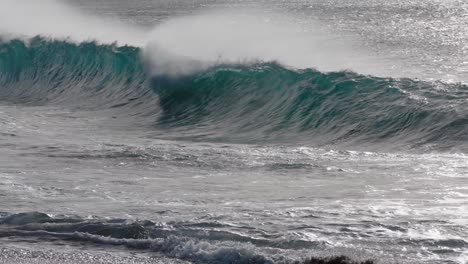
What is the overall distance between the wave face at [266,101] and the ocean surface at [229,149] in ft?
0.19

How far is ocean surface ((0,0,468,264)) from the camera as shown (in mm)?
9188

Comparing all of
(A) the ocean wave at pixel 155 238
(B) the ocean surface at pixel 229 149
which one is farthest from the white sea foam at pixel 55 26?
(A) the ocean wave at pixel 155 238

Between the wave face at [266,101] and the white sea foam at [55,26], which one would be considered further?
the white sea foam at [55,26]

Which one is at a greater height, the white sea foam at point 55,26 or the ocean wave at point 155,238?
the white sea foam at point 55,26

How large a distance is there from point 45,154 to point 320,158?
200 inches

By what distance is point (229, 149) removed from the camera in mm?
16125

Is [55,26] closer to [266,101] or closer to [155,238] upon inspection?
[266,101]

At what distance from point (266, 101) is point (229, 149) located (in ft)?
16.6

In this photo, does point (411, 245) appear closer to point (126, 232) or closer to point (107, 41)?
point (126, 232)

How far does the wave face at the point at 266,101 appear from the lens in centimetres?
1662

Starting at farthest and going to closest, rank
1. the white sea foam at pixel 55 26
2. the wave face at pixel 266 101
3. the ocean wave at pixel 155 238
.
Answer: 1. the white sea foam at pixel 55 26
2. the wave face at pixel 266 101
3. the ocean wave at pixel 155 238

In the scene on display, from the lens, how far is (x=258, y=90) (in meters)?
21.7

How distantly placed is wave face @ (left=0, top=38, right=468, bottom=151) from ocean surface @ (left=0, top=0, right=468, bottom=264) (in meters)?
0.06

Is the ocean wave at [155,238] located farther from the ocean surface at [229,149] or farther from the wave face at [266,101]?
the wave face at [266,101]
